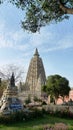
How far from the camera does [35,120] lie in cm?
2331

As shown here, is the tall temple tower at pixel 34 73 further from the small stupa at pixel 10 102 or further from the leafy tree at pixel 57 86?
the small stupa at pixel 10 102

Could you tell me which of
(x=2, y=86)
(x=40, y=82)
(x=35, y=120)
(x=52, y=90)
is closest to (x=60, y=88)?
(x=52, y=90)

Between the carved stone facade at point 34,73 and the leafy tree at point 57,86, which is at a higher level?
the carved stone facade at point 34,73

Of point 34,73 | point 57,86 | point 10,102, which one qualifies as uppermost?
point 34,73

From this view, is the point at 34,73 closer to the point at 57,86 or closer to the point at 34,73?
the point at 34,73

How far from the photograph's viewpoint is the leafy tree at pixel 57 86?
53.9m

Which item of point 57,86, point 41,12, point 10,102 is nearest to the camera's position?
point 41,12

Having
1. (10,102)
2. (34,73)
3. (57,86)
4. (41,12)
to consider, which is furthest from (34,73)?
(41,12)

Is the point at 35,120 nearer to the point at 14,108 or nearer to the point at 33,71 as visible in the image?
the point at 14,108

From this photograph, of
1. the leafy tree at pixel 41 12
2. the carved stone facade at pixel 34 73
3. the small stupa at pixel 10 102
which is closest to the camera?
the leafy tree at pixel 41 12

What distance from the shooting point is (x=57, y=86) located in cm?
5378

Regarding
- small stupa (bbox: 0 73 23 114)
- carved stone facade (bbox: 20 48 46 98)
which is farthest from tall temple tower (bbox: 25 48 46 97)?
small stupa (bbox: 0 73 23 114)

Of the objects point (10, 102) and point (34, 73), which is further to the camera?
point (34, 73)

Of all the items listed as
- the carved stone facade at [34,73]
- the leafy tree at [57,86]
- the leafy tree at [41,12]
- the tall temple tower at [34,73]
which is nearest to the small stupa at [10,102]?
the leafy tree at [41,12]
